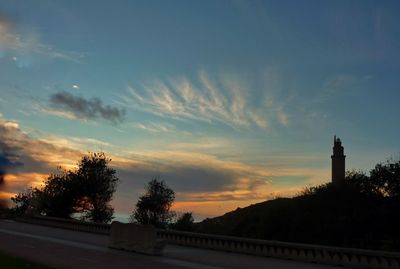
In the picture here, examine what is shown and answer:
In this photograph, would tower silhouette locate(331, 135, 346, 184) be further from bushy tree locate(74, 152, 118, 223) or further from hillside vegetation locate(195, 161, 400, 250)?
bushy tree locate(74, 152, 118, 223)

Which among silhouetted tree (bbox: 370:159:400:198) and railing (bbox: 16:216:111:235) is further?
silhouetted tree (bbox: 370:159:400:198)

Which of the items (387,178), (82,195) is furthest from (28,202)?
(387,178)

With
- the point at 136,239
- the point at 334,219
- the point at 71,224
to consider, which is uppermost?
the point at 334,219

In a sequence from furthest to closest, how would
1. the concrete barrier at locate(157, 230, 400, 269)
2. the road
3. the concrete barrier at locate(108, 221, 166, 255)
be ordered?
the concrete barrier at locate(108, 221, 166, 255) → the concrete barrier at locate(157, 230, 400, 269) → the road

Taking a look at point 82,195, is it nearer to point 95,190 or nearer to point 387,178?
point 95,190

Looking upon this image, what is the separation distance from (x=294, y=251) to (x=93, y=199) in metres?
31.1

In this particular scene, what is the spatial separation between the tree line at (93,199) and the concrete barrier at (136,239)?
922 inches

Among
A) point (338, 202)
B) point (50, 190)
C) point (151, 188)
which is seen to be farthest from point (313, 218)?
point (50, 190)

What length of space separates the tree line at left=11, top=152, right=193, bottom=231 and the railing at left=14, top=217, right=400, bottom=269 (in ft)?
61.5

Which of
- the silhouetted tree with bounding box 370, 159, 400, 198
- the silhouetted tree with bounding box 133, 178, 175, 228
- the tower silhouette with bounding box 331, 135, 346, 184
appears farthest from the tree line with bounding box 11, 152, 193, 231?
the tower silhouette with bounding box 331, 135, 346, 184

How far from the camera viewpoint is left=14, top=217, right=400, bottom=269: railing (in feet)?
60.5

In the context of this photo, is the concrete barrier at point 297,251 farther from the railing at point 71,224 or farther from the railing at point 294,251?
the railing at point 71,224

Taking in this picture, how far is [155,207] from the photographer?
48.1 meters

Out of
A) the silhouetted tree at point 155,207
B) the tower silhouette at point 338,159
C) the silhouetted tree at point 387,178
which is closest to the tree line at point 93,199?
the silhouetted tree at point 155,207
